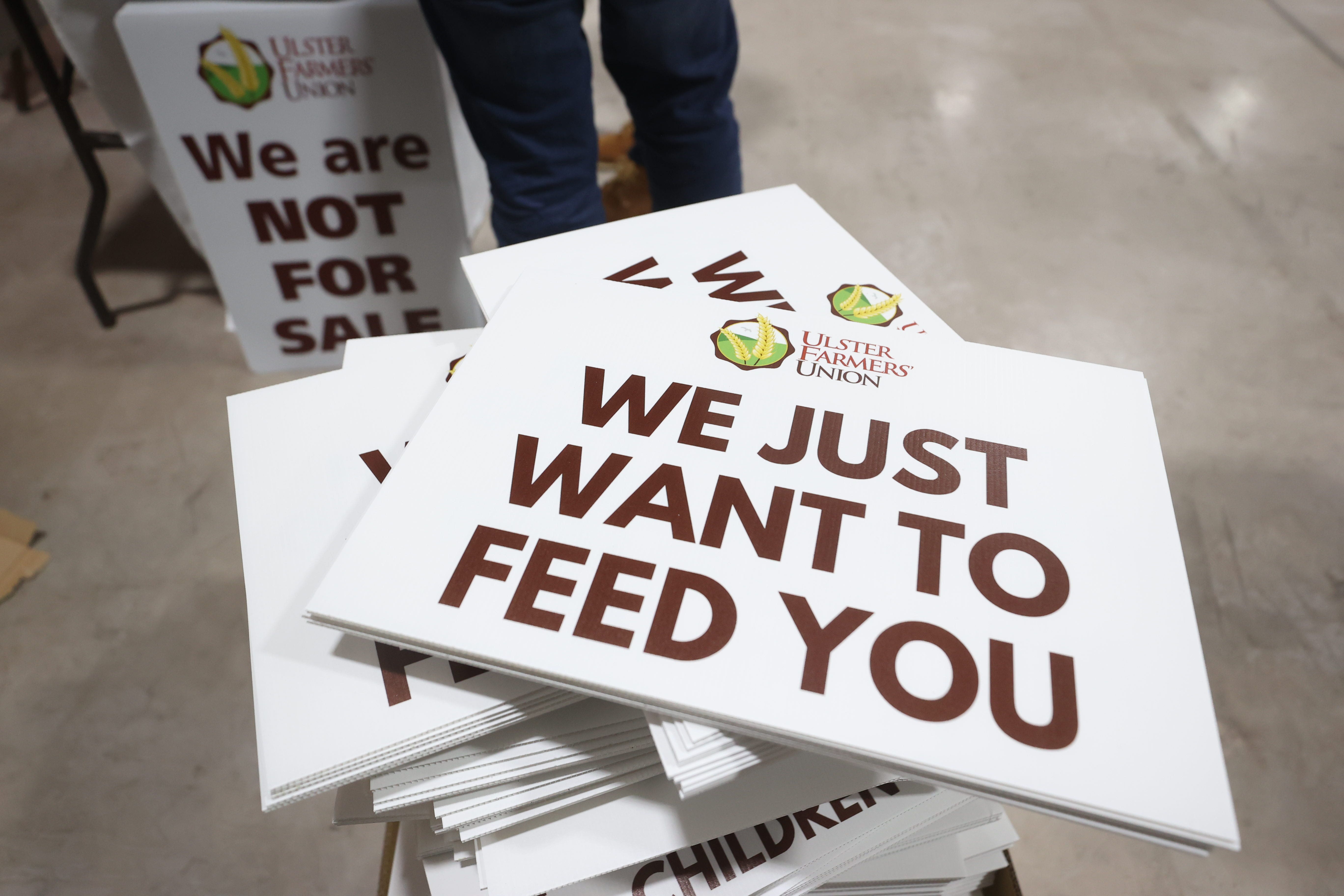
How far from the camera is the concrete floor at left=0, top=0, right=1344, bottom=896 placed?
1.11m

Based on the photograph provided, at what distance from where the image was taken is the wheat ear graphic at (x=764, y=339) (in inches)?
24.5

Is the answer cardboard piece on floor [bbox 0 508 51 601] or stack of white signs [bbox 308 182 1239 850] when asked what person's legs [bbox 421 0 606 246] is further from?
cardboard piece on floor [bbox 0 508 51 601]

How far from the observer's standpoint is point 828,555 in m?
0.51

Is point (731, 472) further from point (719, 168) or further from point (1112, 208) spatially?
point (1112, 208)

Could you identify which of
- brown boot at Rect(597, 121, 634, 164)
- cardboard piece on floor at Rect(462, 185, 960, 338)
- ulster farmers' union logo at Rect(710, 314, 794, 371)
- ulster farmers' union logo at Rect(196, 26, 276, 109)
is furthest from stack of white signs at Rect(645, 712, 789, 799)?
brown boot at Rect(597, 121, 634, 164)

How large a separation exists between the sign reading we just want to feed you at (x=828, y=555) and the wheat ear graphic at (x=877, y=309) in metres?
0.10

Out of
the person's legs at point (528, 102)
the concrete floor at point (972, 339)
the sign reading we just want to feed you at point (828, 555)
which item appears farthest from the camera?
the concrete floor at point (972, 339)

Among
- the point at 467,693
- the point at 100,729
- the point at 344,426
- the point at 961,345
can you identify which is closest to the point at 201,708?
the point at 100,729

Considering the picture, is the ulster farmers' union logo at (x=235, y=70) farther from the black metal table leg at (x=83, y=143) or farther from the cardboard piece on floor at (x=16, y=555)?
the cardboard piece on floor at (x=16, y=555)

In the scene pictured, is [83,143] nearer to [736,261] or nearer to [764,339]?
[736,261]

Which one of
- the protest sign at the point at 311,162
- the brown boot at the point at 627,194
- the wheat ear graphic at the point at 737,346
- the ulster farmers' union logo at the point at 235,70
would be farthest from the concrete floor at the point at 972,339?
the wheat ear graphic at the point at 737,346

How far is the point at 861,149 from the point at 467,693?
78.7 inches

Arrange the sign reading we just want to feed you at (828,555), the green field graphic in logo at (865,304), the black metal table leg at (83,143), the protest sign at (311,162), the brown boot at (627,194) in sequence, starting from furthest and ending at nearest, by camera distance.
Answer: the brown boot at (627,194) → the black metal table leg at (83,143) → the protest sign at (311,162) → the green field graphic in logo at (865,304) → the sign reading we just want to feed you at (828,555)

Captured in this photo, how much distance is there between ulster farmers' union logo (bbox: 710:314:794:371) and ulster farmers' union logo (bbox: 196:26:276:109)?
1.08 meters
